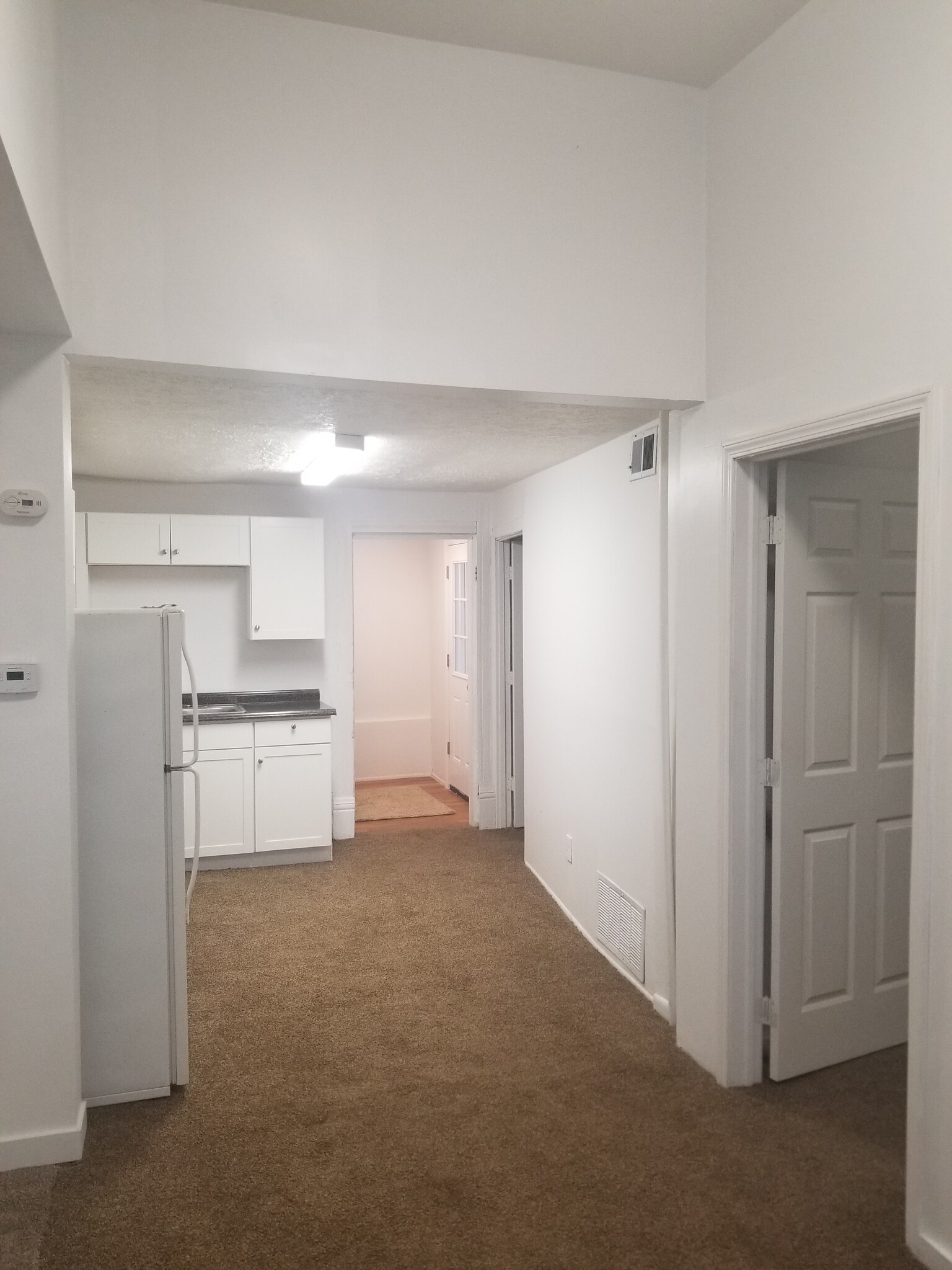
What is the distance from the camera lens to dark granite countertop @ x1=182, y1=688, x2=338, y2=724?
5184mm

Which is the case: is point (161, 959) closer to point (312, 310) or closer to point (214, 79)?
point (312, 310)

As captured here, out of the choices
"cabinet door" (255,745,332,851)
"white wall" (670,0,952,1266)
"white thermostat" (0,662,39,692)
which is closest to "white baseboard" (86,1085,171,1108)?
"white thermostat" (0,662,39,692)

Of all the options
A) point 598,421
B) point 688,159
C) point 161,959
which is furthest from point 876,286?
point 161,959

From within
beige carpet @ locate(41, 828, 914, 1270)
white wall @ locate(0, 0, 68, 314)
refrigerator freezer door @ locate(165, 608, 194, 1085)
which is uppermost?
white wall @ locate(0, 0, 68, 314)

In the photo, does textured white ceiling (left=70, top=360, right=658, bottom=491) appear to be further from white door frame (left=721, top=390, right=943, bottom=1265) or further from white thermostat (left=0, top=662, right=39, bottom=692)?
white thermostat (left=0, top=662, right=39, bottom=692)

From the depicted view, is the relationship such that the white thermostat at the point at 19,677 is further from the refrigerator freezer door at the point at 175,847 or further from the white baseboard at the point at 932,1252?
the white baseboard at the point at 932,1252

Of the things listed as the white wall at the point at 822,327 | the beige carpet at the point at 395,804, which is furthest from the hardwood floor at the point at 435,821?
the white wall at the point at 822,327

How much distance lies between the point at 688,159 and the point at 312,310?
4.51ft

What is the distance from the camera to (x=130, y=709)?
106 inches

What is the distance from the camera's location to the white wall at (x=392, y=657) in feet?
25.2

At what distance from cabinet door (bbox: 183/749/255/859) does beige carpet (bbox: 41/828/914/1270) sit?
1269 mm

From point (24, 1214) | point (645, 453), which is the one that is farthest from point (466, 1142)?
point (645, 453)

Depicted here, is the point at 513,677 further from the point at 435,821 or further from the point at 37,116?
the point at 37,116

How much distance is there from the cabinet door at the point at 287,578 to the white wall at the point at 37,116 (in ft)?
10.2
